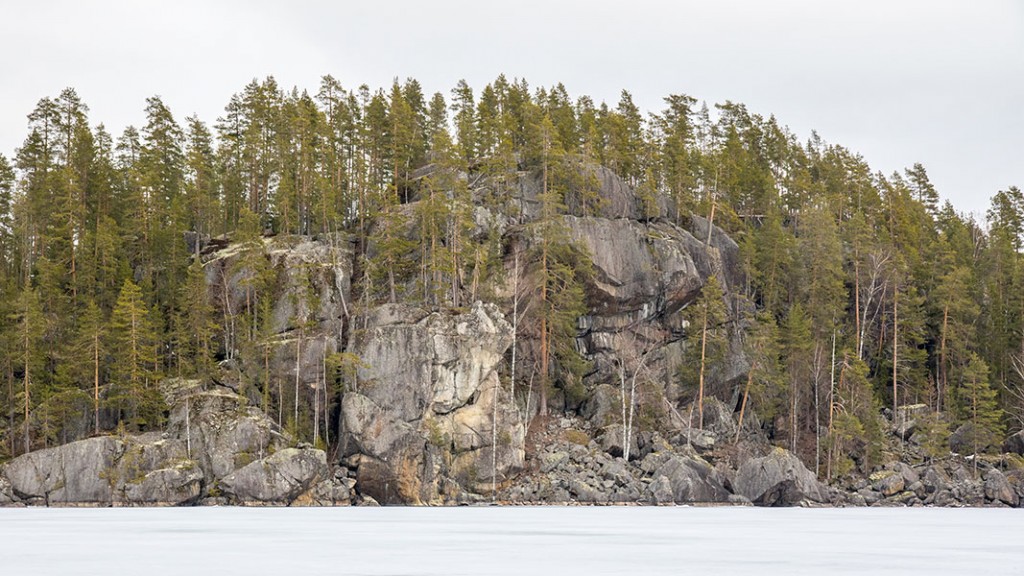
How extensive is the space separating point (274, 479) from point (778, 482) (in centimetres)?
3157

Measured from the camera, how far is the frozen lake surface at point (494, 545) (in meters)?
17.9

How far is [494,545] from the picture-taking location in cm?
2370

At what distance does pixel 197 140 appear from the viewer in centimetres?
8325

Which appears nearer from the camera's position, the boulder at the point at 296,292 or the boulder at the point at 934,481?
the boulder at the point at 934,481

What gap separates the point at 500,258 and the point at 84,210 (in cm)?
3339

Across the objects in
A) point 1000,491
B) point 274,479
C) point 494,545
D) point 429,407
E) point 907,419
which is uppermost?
point 429,407

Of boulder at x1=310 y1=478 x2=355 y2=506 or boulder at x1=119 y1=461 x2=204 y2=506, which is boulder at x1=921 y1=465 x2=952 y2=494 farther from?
boulder at x1=119 y1=461 x2=204 y2=506

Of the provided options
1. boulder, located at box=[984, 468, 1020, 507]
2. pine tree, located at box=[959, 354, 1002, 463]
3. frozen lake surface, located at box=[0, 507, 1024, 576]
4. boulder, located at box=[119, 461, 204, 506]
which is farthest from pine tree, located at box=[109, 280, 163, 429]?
pine tree, located at box=[959, 354, 1002, 463]

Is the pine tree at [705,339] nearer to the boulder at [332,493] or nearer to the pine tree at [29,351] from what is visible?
the boulder at [332,493]

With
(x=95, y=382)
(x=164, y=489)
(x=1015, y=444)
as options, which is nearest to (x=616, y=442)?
(x=164, y=489)

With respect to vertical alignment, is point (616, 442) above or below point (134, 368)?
below

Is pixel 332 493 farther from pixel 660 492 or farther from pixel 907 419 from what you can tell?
pixel 907 419

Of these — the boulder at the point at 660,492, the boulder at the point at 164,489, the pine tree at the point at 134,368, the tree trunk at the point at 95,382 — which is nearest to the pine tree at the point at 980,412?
the boulder at the point at 660,492

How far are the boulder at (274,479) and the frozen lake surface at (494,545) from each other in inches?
491
